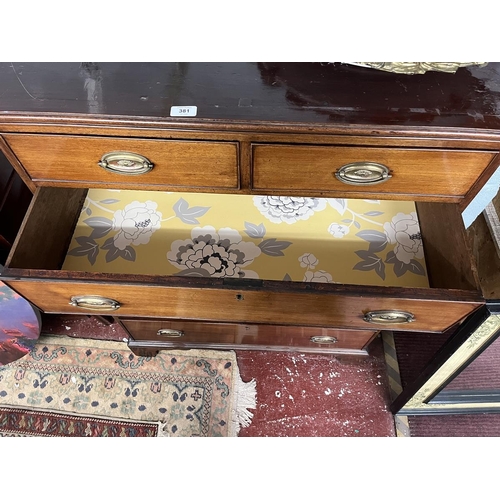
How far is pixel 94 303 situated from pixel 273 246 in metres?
0.35

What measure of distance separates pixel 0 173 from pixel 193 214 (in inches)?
17.1

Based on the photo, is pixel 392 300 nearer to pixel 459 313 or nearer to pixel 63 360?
pixel 459 313

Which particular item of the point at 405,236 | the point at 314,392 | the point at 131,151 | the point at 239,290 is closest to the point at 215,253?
the point at 239,290

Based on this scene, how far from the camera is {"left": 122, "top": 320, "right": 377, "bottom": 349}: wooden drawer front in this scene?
928 millimetres

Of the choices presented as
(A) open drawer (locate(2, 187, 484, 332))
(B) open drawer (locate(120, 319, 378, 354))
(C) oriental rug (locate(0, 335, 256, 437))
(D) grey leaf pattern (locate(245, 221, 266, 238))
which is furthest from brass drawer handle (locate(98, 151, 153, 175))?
(C) oriental rug (locate(0, 335, 256, 437))

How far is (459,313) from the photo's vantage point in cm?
67

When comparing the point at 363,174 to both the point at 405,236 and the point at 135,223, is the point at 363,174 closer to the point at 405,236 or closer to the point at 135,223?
the point at 405,236

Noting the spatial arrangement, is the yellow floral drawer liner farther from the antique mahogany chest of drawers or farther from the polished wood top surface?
the polished wood top surface

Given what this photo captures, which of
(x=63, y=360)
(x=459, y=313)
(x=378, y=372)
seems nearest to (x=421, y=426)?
(x=378, y=372)

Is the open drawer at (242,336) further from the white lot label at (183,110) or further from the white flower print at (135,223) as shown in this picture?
the white lot label at (183,110)

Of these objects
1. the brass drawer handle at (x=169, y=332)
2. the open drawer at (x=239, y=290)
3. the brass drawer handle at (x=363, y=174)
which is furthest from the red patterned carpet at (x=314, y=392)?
the brass drawer handle at (x=363, y=174)

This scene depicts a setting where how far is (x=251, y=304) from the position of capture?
0.72 m

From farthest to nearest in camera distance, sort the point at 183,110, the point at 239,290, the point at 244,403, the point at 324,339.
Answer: the point at 244,403 < the point at 324,339 < the point at 239,290 < the point at 183,110

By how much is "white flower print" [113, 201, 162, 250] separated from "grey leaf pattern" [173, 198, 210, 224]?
40mm
